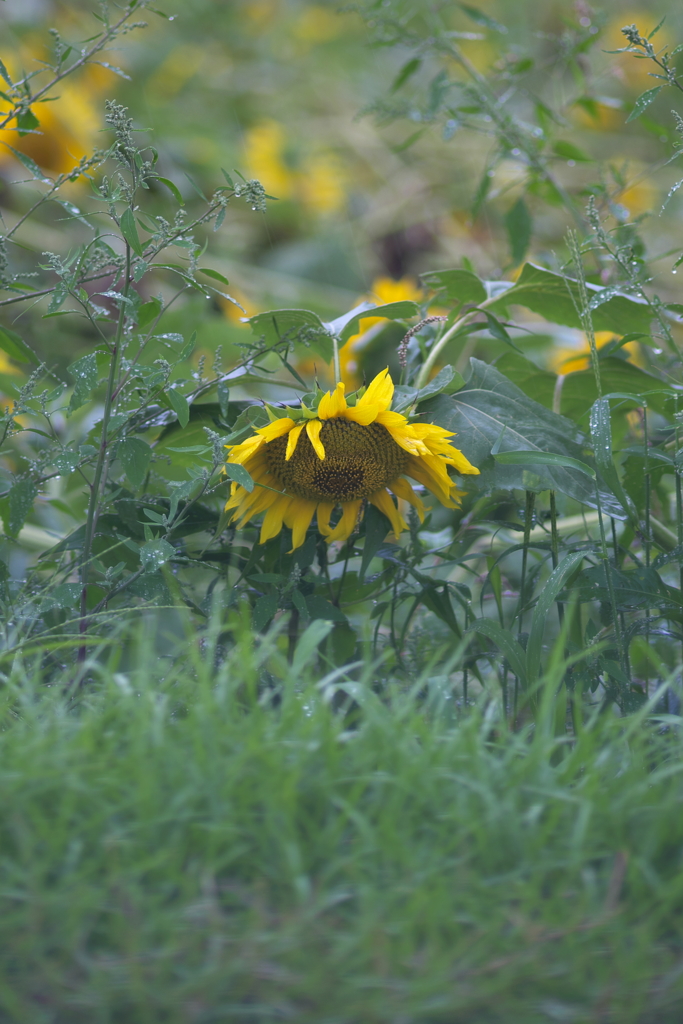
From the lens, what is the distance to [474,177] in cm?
256

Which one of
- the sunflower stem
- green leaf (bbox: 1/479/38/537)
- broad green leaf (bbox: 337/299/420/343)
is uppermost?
broad green leaf (bbox: 337/299/420/343)

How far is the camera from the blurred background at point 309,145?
2.07m

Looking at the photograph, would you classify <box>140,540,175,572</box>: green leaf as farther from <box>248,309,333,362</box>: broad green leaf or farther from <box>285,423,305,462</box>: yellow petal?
<box>248,309,333,362</box>: broad green leaf

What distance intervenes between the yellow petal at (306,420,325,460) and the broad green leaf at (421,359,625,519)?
0.10 m

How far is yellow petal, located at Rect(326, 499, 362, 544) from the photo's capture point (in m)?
0.64

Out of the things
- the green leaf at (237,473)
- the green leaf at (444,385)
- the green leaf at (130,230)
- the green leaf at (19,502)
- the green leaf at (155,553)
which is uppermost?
the green leaf at (130,230)

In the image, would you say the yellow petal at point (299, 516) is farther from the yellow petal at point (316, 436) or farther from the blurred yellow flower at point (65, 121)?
the blurred yellow flower at point (65, 121)

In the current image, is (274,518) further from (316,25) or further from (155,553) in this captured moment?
(316,25)

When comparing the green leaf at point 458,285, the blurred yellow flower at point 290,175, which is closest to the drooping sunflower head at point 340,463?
the green leaf at point 458,285

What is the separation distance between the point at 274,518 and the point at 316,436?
9 cm

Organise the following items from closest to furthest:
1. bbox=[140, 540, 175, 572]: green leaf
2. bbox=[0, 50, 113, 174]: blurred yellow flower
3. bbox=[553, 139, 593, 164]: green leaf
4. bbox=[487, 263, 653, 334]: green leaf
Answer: bbox=[140, 540, 175, 572]: green leaf < bbox=[487, 263, 653, 334]: green leaf < bbox=[553, 139, 593, 164]: green leaf < bbox=[0, 50, 113, 174]: blurred yellow flower

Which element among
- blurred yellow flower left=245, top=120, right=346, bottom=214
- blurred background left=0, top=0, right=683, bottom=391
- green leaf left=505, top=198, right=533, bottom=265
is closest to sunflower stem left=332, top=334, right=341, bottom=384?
green leaf left=505, top=198, right=533, bottom=265

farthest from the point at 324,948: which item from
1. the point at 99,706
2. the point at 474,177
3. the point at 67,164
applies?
the point at 474,177

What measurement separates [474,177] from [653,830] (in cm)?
248
